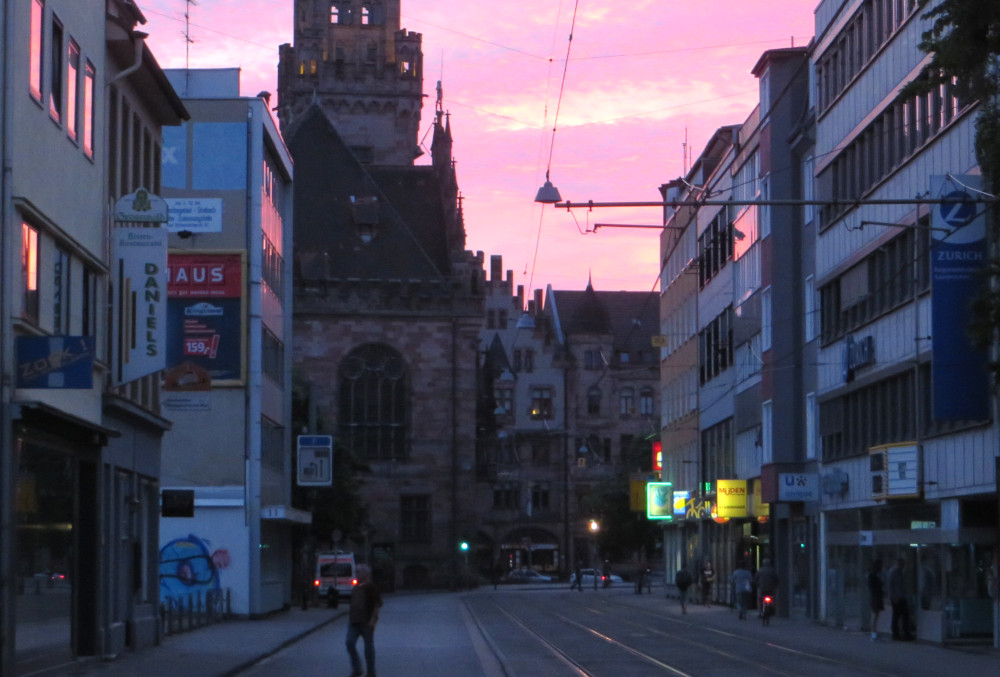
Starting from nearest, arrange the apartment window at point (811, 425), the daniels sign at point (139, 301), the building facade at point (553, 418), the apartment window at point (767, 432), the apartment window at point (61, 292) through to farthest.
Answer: the apartment window at point (61, 292) < the daniels sign at point (139, 301) < the apartment window at point (811, 425) < the apartment window at point (767, 432) < the building facade at point (553, 418)

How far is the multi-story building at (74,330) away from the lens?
1812cm

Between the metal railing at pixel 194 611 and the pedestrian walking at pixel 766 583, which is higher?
the pedestrian walking at pixel 766 583

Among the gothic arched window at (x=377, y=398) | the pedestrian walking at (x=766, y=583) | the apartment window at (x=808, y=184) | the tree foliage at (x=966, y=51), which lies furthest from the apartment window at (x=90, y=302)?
the gothic arched window at (x=377, y=398)

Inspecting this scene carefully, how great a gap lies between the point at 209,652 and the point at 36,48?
10.6 metres

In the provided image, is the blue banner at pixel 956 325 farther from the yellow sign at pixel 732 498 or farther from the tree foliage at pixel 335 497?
the tree foliage at pixel 335 497

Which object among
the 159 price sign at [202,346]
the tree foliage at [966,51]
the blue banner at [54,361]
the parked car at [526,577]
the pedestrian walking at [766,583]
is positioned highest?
the tree foliage at [966,51]

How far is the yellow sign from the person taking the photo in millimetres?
47281

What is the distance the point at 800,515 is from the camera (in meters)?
41.2

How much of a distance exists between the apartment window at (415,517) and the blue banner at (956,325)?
54282 mm

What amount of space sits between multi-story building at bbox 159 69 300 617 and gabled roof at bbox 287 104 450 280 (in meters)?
37.3

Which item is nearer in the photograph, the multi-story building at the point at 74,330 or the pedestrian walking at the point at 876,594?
the multi-story building at the point at 74,330

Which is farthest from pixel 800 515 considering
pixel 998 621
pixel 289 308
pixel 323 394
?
pixel 323 394

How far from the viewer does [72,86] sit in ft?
69.9

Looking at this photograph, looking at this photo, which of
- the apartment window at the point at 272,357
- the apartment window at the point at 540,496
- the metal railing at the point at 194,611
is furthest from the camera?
the apartment window at the point at 540,496
